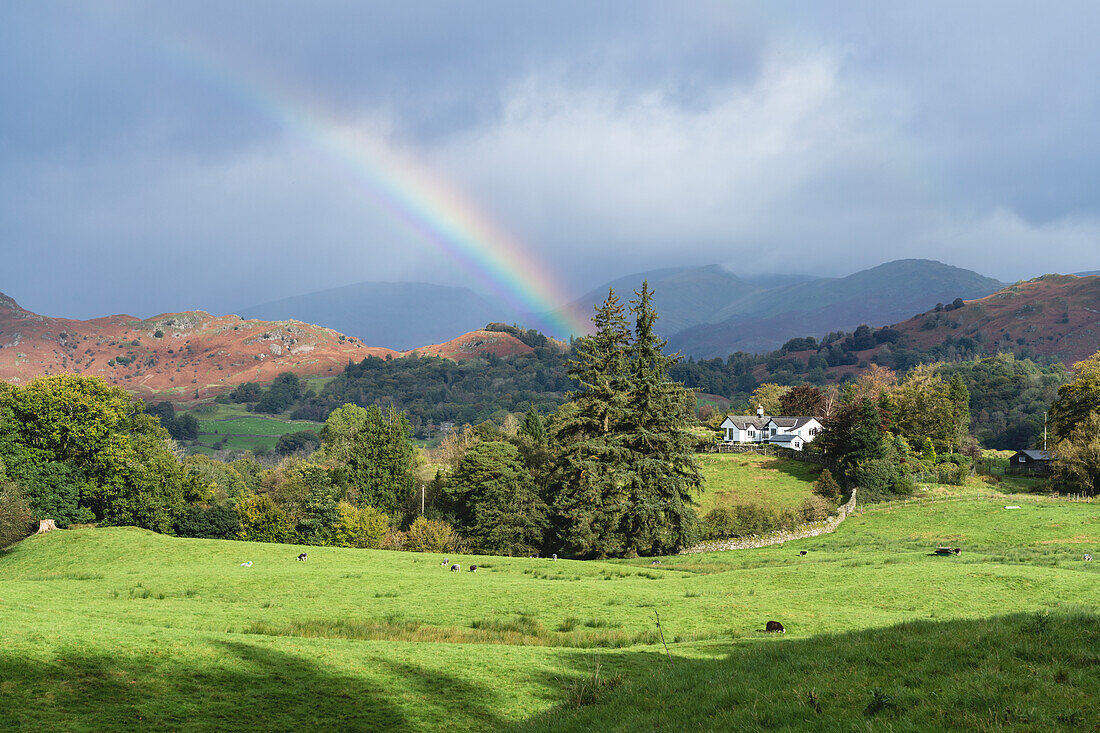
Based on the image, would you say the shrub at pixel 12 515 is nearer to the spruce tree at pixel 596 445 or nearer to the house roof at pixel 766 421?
the spruce tree at pixel 596 445

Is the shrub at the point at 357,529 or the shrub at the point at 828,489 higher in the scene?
the shrub at the point at 828,489

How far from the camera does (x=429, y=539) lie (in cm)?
4775

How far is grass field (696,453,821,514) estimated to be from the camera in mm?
61344

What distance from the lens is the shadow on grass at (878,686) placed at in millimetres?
6922

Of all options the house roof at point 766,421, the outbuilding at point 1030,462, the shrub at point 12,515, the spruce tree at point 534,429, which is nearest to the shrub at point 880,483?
the outbuilding at point 1030,462

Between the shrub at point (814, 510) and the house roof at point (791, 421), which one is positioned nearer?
the shrub at point (814, 510)

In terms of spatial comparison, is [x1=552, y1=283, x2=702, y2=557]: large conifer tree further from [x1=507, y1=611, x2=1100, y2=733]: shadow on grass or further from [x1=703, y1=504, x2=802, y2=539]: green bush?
[x1=507, y1=611, x2=1100, y2=733]: shadow on grass

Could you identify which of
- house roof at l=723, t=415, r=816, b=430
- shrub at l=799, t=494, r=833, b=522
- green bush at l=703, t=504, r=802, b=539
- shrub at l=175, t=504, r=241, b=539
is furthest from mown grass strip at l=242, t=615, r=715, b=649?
house roof at l=723, t=415, r=816, b=430

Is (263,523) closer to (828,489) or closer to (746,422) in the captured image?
(828,489)

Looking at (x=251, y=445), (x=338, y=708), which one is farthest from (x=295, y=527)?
(x=251, y=445)

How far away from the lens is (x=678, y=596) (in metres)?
20.9

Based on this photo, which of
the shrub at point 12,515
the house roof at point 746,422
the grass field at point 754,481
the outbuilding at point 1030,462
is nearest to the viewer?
the shrub at point 12,515

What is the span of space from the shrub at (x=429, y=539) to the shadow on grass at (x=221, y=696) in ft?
118

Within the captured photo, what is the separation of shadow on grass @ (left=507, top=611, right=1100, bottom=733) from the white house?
9257cm
